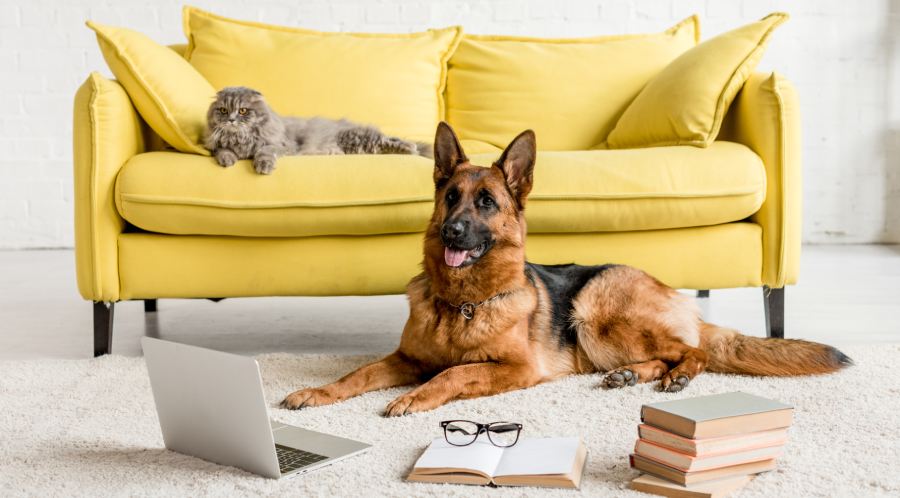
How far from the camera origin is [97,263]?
2.97 meters

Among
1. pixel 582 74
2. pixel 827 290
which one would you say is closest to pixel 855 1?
pixel 827 290

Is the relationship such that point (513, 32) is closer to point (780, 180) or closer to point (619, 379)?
point (780, 180)

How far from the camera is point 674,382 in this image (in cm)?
251

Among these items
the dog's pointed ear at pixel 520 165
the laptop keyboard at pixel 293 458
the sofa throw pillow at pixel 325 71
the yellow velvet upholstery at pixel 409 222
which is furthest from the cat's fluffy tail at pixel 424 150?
the laptop keyboard at pixel 293 458

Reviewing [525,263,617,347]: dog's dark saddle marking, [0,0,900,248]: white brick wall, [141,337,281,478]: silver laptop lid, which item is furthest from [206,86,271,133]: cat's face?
[0,0,900,248]: white brick wall

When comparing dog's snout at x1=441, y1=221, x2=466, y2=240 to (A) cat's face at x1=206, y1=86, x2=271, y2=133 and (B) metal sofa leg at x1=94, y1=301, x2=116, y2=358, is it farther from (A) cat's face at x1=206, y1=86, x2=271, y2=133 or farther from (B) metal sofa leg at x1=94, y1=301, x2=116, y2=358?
(B) metal sofa leg at x1=94, y1=301, x2=116, y2=358

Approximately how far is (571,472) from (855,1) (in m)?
4.91

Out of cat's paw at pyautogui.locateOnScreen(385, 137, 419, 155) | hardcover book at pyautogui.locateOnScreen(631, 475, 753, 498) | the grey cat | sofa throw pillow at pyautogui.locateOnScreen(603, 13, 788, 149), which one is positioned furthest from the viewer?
cat's paw at pyautogui.locateOnScreen(385, 137, 419, 155)

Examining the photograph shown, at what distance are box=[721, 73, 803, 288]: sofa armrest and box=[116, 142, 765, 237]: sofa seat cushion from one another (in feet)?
0.18

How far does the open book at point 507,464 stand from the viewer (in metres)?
1.78

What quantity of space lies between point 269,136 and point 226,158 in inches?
8.1

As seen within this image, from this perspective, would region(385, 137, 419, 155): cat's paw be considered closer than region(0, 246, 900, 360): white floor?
No

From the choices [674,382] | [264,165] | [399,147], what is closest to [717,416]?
[674,382]

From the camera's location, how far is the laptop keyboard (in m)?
1.89
